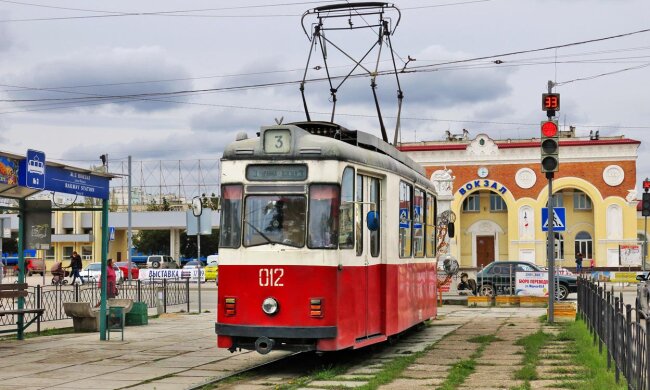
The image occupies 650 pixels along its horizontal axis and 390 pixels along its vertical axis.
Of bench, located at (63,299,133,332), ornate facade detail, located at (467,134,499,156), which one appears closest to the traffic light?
ornate facade detail, located at (467,134,499,156)

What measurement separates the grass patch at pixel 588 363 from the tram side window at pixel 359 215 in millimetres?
3391

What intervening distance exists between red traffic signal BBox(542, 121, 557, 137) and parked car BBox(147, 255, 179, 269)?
169 feet

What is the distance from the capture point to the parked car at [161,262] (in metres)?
69.6

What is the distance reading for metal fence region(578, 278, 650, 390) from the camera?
7.95 metres

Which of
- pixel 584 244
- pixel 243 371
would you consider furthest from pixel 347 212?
pixel 584 244

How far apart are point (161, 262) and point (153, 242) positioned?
34.5 metres

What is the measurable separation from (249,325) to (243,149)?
2.40 m

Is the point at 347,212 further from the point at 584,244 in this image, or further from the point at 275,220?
the point at 584,244

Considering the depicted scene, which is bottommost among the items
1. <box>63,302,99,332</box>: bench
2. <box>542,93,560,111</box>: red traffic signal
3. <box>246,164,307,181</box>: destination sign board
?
<box>63,302,99,332</box>: bench

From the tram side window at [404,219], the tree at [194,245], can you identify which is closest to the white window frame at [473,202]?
the tree at [194,245]

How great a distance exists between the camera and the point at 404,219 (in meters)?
15.8

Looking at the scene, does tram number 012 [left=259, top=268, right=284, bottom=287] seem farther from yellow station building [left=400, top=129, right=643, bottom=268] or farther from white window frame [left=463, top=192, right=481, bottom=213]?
white window frame [left=463, top=192, right=481, bottom=213]

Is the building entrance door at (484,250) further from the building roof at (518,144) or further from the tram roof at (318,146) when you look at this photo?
the tram roof at (318,146)

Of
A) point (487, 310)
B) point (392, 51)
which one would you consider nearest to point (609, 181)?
point (487, 310)
